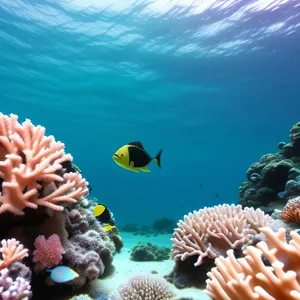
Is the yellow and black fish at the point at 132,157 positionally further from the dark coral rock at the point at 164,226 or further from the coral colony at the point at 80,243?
the dark coral rock at the point at 164,226

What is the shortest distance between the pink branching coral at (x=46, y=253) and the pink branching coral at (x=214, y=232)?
192 cm

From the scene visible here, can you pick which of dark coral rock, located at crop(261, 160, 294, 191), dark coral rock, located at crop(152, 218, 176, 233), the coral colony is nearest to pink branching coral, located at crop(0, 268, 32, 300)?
the coral colony

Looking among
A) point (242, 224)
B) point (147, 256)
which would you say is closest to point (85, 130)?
point (147, 256)

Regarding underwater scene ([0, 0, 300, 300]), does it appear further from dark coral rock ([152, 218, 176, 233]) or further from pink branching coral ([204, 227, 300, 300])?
dark coral rock ([152, 218, 176, 233])

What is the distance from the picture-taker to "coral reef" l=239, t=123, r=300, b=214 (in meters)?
8.93

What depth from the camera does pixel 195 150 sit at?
231 feet

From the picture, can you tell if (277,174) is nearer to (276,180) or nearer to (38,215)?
(276,180)

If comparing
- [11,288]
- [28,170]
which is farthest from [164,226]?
[11,288]

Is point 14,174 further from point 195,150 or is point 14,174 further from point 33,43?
point 195,150

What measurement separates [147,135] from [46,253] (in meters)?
56.9

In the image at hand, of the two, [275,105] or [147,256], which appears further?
[275,105]

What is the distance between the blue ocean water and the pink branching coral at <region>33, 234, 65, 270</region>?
19.4 m

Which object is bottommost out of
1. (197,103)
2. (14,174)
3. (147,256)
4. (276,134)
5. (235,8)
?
(14,174)

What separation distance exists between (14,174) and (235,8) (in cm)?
2023
